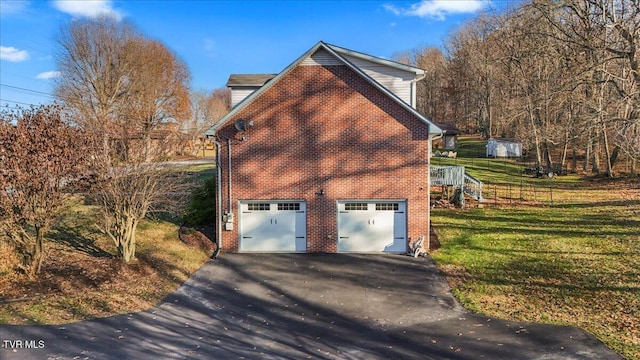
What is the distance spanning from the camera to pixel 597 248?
1508cm

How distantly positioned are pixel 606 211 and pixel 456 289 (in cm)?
1426

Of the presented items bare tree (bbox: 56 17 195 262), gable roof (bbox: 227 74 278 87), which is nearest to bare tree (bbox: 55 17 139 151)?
bare tree (bbox: 56 17 195 262)

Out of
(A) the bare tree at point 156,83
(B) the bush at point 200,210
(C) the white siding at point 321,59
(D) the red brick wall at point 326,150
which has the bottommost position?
(B) the bush at point 200,210

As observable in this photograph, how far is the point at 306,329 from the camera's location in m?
9.59

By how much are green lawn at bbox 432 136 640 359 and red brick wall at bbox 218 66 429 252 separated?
8.96ft

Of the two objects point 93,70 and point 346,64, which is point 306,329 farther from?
point 93,70

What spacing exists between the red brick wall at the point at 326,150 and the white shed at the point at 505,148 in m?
35.5

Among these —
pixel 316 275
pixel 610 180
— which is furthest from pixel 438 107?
pixel 316 275

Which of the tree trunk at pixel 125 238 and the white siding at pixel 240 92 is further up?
the white siding at pixel 240 92

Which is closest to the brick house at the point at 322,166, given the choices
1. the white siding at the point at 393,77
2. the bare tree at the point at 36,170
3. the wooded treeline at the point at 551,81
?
the white siding at the point at 393,77

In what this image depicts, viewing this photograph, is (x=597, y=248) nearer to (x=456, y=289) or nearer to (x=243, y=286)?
(x=456, y=289)

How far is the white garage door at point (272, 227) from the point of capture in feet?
51.9

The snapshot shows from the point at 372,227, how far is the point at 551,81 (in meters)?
18.1

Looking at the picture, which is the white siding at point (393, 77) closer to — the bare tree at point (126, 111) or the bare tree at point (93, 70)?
the bare tree at point (126, 111)
